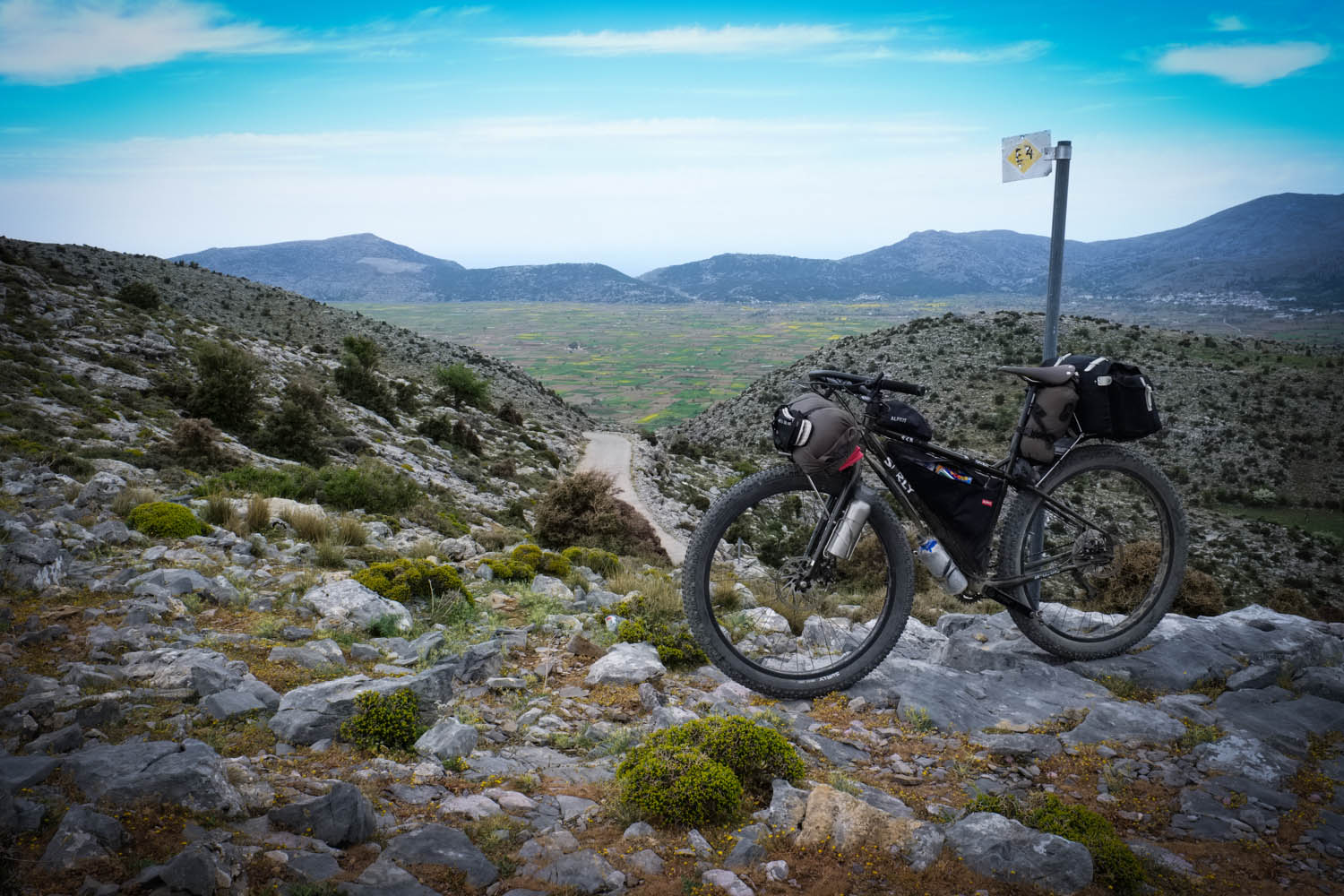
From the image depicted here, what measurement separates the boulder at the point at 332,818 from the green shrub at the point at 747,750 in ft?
5.36

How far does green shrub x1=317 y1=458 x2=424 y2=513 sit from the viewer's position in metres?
15.0

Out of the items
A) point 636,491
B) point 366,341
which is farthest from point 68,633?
point 366,341

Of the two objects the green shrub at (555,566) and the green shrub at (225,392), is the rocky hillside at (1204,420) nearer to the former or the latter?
the green shrub at (225,392)

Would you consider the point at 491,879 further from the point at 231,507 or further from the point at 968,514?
the point at 231,507

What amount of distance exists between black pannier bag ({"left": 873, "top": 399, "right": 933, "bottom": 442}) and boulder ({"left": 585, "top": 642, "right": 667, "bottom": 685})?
2742mm

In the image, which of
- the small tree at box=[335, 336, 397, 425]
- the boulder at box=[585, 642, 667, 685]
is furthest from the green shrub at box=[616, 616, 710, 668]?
the small tree at box=[335, 336, 397, 425]

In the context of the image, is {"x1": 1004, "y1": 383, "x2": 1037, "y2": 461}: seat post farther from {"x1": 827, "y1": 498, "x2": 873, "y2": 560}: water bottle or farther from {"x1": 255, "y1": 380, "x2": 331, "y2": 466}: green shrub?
{"x1": 255, "y1": 380, "x2": 331, "y2": 466}: green shrub

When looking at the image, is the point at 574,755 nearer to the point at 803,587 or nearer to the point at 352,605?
the point at 803,587

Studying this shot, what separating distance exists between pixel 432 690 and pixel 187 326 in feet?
127

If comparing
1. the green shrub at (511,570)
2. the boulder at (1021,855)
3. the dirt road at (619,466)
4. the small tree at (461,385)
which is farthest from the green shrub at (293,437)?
the small tree at (461,385)

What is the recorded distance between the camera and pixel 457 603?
7227mm

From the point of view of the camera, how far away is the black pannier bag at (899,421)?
498 cm

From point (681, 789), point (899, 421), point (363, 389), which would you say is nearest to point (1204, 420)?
point (363, 389)

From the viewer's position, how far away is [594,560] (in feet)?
36.0
